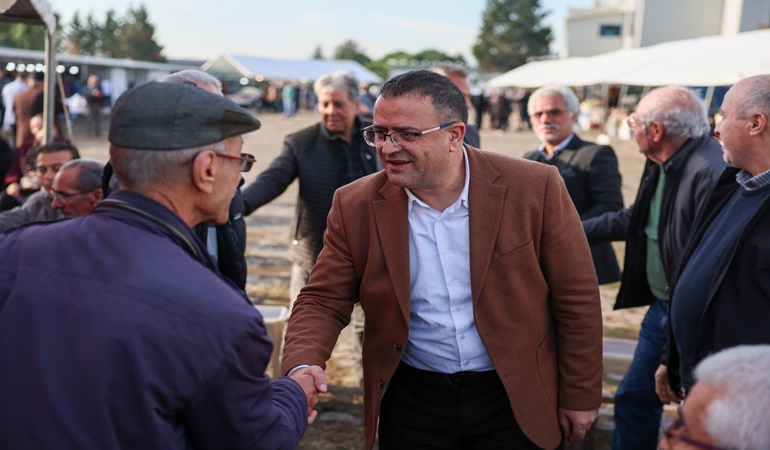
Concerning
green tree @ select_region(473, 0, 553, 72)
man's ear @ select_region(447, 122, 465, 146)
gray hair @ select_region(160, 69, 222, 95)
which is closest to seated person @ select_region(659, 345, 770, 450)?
man's ear @ select_region(447, 122, 465, 146)

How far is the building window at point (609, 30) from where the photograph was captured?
206ft

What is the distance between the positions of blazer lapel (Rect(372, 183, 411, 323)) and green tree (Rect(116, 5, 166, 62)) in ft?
367

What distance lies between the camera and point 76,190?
13.3ft

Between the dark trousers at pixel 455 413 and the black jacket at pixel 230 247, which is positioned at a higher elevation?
the black jacket at pixel 230 247

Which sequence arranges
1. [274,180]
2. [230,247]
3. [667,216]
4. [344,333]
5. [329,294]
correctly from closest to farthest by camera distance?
1. [329,294]
2. [230,247]
3. [667,216]
4. [274,180]
5. [344,333]

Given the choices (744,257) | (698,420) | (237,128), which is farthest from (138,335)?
(744,257)

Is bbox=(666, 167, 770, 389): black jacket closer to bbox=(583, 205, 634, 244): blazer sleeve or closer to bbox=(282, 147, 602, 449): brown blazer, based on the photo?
bbox=(282, 147, 602, 449): brown blazer

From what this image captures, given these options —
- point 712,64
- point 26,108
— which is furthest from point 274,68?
point 712,64

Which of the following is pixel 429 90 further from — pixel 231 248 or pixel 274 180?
pixel 274 180

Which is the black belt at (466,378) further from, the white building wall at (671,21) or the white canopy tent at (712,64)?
the white building wall at (671,21)

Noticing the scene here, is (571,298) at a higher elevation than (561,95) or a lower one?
lower

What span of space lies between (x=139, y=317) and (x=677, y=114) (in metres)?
3.33

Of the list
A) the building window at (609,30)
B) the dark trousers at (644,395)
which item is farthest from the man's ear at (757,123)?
the building window at (609,30)

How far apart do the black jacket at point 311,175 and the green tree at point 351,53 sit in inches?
5304
